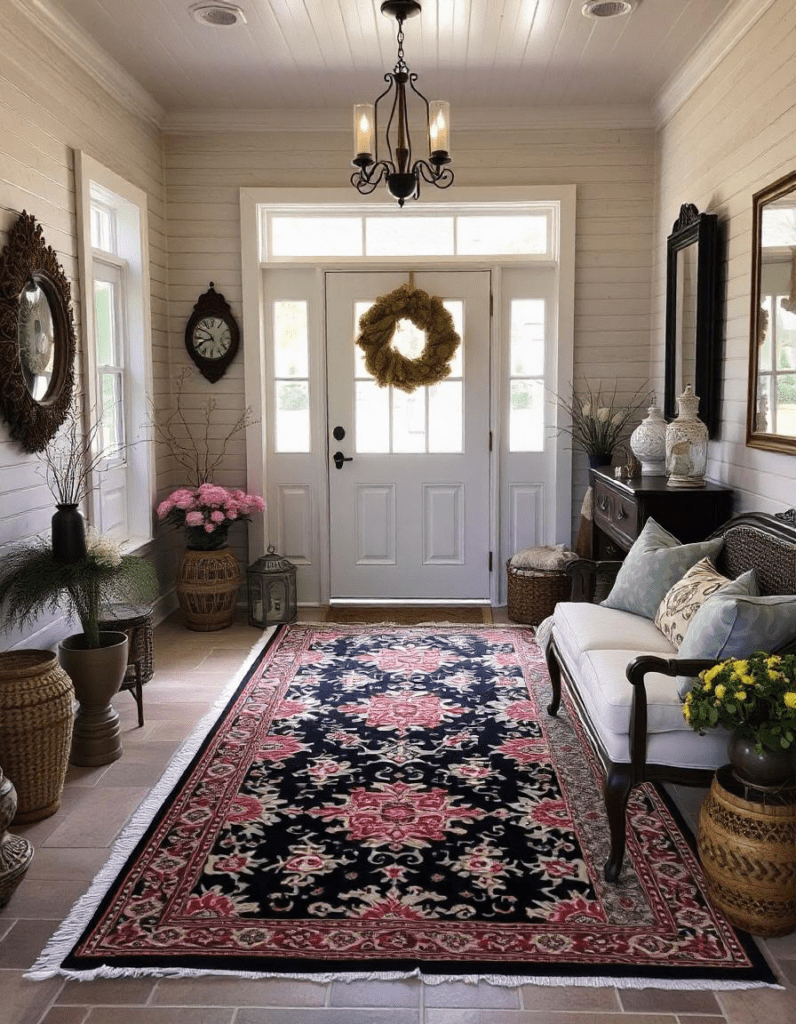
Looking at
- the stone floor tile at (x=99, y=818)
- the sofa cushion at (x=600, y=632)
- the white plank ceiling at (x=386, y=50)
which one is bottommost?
the stone floor tile at (x=99, y=818)

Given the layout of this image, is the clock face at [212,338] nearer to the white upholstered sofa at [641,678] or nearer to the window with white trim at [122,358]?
the window with white trim at [122,358]

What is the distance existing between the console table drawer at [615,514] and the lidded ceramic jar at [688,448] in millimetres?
229

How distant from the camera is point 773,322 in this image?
3.56 m

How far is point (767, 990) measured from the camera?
2.13 m

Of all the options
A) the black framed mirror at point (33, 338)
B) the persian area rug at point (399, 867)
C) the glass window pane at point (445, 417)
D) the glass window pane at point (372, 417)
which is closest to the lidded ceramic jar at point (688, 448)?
the persian area rug at point (399, 867)

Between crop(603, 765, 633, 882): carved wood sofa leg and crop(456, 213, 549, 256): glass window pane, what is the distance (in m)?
3.85

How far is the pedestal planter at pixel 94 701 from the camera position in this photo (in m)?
3.47

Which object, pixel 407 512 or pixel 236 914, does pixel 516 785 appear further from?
pixel 407 512

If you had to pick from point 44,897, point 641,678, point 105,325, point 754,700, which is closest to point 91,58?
point 105,325

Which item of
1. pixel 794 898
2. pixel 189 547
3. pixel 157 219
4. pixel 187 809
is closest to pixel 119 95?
pixel 157 219

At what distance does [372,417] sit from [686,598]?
2.97 meters

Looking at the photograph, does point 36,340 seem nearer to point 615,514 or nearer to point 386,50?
point 386,50

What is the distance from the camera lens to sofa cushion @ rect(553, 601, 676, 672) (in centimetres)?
319

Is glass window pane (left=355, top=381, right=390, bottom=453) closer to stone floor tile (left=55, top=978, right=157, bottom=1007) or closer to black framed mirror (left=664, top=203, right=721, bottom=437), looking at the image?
black framed mirror (left=664, top=203, right=721, bottom=437)
